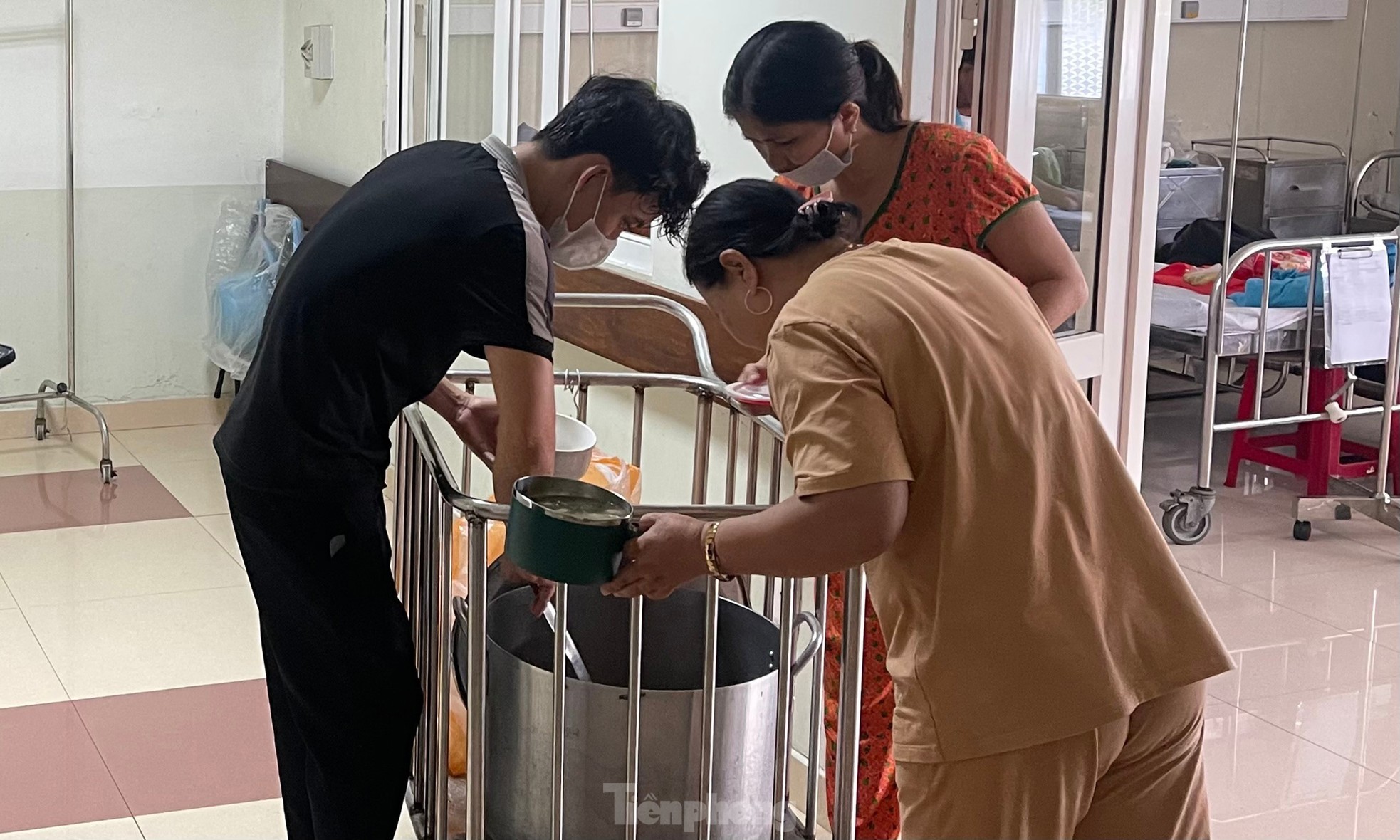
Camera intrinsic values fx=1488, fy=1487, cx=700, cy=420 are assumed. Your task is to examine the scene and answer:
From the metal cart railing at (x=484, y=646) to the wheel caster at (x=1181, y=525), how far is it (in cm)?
260

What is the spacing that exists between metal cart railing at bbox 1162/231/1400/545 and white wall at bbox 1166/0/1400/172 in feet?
6.72

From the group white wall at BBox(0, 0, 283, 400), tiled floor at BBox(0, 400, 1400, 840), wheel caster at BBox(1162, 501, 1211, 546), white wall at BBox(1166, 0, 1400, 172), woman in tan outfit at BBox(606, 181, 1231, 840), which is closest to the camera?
woman in tan outfit at BBox(606, 181, 1231, 840)

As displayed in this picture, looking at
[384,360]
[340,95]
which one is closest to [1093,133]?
[384,360]

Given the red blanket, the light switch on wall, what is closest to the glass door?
the red blanket

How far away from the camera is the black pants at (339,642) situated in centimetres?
Answer: 184

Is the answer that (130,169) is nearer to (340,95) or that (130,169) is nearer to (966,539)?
(340,95)

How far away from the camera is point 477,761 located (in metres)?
1.62

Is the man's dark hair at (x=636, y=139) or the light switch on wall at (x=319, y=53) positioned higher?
the light switch on wall at (x=319, y=53)

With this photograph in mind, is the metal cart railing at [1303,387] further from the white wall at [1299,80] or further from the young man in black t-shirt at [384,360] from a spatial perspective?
the young man in black t-shirt at [384,360]

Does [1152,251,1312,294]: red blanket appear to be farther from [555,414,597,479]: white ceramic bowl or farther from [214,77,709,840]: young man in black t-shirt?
[214,77,709,840]: young man in black t-shirt

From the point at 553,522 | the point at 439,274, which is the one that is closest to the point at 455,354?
the point at 439,274

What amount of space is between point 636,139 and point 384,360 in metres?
0.39

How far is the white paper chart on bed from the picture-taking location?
4.72 metres

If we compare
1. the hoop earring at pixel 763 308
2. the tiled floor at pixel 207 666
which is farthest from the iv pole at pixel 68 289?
the hoop earring at pixel 763 308
